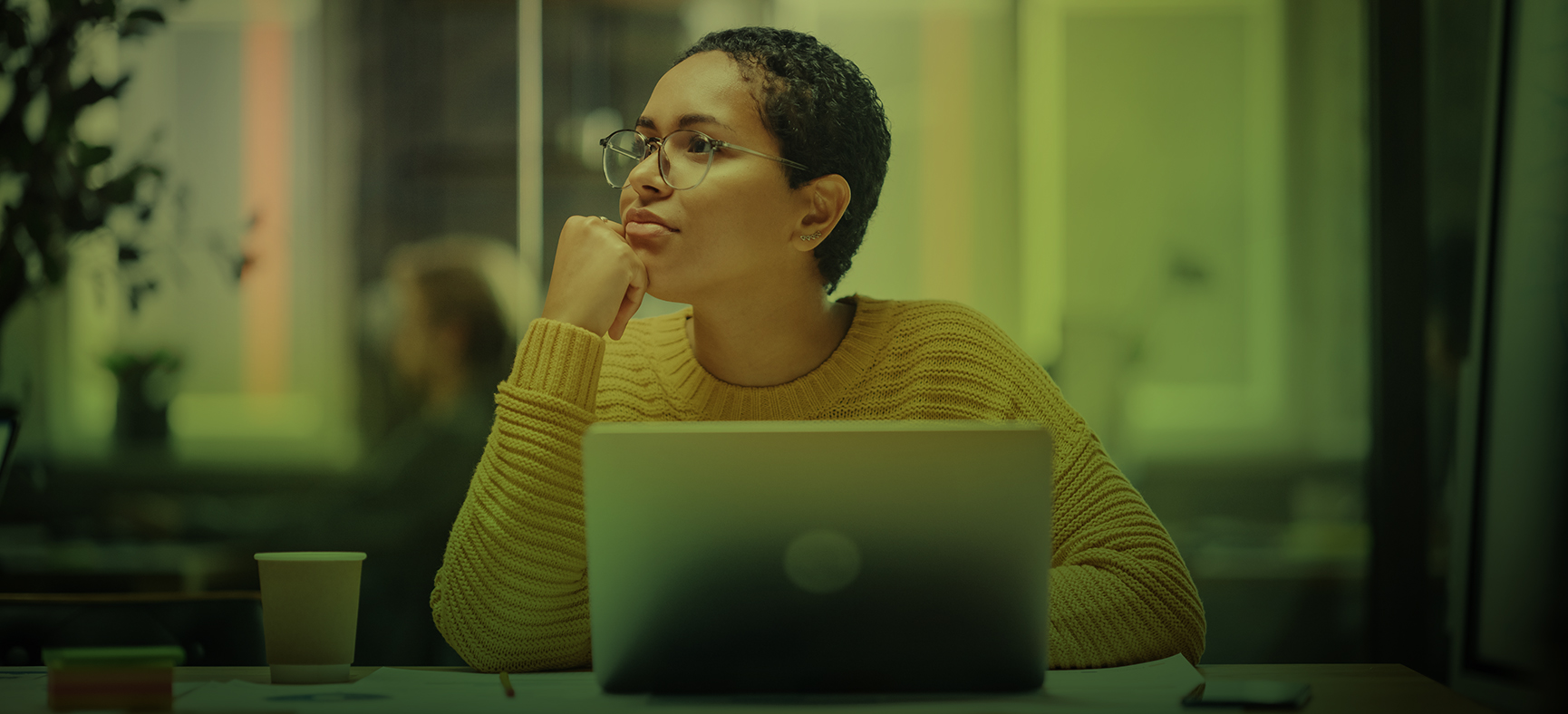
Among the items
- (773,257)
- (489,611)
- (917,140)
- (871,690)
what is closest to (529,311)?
(917,140)

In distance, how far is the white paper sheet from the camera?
731 mm

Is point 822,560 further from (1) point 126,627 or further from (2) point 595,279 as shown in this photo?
(1) point 126,627

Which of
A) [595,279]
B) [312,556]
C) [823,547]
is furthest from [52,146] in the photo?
[823,547]

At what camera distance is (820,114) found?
139 centimetres

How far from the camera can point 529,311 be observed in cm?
245

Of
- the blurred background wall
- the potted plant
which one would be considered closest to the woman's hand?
the potted plant

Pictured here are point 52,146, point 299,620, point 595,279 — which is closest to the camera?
point 299,620

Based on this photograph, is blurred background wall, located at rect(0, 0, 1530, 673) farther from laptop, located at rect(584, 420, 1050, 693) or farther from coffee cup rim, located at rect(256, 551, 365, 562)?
laptop, located at rect(584, 420, 1050, 693)

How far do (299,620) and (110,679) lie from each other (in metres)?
0.17

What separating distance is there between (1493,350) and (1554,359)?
0.49 feet

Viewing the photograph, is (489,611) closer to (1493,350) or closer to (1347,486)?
(1493,350)

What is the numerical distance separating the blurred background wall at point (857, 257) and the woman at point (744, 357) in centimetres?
97

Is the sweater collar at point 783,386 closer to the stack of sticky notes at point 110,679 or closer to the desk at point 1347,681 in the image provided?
the desk at point 1347,681

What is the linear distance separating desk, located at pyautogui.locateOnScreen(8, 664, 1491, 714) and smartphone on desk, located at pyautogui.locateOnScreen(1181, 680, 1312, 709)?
0.04 ft
